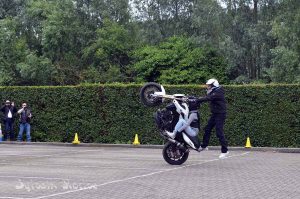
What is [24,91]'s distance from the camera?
27.6 meters

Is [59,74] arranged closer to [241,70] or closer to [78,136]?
[241,70]

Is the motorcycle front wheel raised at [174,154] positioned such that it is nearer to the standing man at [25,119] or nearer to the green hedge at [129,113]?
the green hedge at [129,113]

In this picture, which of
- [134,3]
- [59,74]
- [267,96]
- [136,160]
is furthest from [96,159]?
[134,3]

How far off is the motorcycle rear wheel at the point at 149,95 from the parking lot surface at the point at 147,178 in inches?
60.7

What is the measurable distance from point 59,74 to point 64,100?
66.3 ft

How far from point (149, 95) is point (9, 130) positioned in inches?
518

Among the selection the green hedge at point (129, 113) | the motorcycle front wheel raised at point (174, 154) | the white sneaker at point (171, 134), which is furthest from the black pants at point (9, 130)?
the white sneaker at point (171, 134)

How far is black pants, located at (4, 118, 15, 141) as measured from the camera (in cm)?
2734

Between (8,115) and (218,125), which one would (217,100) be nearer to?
(218,125)

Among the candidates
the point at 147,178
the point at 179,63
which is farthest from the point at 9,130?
the point at 179,63

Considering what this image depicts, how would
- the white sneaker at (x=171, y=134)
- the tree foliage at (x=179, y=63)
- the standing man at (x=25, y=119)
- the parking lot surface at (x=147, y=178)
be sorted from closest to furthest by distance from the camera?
the parking lot surface at (x=147, y=178) → the white sneaker at (x=171, y=134) → the standing man at (x=25, y=119) → the tree foliage at (x=179, y=63)

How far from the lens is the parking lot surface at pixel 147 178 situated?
10.3m

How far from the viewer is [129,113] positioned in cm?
2555

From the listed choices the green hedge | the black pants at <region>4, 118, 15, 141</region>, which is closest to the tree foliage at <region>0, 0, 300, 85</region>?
the black pants at <region>4, 118, 15, 141</region>
